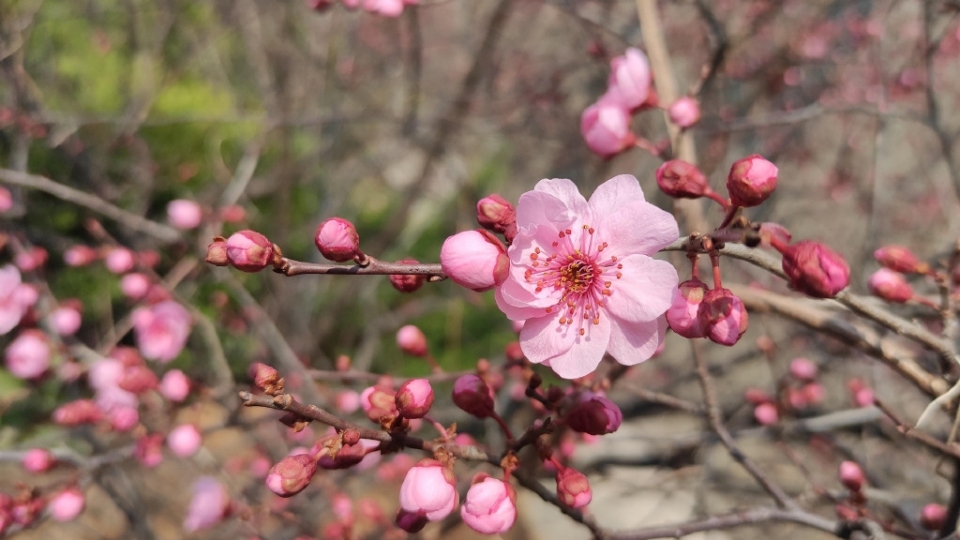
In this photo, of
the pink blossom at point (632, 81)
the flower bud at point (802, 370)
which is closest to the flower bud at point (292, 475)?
the pink blossom at point (632, 81)

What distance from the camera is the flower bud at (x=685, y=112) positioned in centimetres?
151

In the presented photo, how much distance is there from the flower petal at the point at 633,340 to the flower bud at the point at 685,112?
2.21ft

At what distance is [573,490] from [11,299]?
2.48m

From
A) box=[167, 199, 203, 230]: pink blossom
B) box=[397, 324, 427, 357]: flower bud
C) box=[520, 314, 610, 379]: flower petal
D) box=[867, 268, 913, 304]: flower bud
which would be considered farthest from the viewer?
box=[167, 199, 203, 230]: pink blossom

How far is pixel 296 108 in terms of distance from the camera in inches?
161

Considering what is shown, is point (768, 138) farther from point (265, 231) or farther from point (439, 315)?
point (265, 231)

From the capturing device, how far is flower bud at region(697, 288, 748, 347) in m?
0.91

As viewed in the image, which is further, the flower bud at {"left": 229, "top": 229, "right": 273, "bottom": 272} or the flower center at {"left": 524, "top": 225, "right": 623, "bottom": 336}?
the flower center at {"left": 524, "top": 225, "right": 623, "bottom": 336}

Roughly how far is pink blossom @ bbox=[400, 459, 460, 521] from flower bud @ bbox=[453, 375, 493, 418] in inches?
5.8

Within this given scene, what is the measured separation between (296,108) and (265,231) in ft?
4.99

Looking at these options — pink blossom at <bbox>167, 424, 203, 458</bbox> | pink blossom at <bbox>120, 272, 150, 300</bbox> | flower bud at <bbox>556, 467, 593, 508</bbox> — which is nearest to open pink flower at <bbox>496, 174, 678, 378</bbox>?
flower bud at <bbox>556, 467, 593, 508</bbox>

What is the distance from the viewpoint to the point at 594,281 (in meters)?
1.23

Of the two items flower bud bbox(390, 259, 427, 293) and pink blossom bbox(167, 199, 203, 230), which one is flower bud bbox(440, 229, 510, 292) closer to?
flower bud bbox(390, 259, 427, 293)

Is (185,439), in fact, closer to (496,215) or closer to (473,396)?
(473,396)
